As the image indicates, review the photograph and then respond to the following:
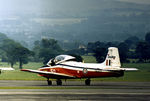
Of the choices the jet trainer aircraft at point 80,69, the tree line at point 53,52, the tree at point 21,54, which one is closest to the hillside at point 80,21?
the tree line at point 53,52

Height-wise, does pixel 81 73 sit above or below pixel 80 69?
below

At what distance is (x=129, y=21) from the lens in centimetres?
15738

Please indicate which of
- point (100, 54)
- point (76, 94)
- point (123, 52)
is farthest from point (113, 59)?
point (100, 54)

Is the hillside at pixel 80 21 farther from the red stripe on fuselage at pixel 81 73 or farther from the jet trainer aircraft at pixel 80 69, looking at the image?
the red stripe on fuselage at pixel 81 73

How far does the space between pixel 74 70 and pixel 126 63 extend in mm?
50954

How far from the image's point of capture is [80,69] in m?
→ 40.8

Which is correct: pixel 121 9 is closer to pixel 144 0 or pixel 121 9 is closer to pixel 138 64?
pixel 144 0

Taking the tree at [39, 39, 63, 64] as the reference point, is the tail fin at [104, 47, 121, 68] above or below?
above

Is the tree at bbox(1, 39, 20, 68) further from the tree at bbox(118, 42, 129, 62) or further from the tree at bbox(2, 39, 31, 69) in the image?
the tree at bbox(118, 42, 129, 62)

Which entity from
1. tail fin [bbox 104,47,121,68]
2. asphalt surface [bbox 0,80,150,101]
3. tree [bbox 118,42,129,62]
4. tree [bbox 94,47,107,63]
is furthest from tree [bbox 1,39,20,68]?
asphalt surface [bbox 0,80,150,101]

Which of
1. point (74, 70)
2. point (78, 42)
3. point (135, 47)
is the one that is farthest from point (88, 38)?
point (74, 70)

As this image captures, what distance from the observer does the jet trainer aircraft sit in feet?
131

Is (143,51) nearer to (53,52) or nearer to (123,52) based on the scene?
(123,52)

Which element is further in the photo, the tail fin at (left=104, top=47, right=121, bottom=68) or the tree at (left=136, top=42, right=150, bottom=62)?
the tree at (left=136, top=42, right=150, bottom=62)
